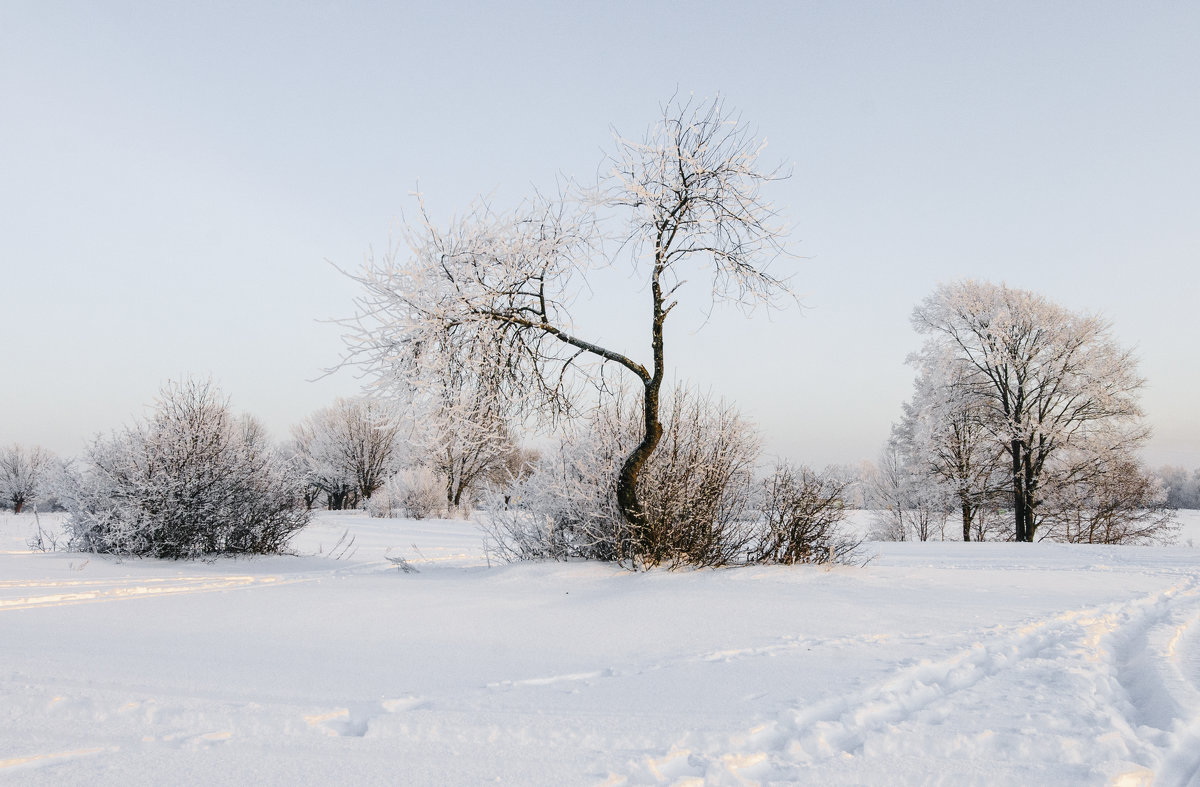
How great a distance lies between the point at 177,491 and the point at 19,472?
47994mm

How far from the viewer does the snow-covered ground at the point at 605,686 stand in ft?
8.24

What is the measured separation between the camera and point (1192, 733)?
2.83 m

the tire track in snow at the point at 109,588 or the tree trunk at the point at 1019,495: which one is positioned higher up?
the tree trunk at the point at 1019,495

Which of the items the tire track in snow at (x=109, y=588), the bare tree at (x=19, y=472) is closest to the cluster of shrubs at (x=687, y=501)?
the tire track in snow at (x=109, y=588)

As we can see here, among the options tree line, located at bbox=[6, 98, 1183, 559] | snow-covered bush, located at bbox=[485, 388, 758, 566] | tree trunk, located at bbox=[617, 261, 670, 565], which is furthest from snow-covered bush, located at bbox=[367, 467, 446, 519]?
tree trunk, located at bbox=[617, 261, 670, 565]

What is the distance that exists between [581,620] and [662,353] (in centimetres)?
399

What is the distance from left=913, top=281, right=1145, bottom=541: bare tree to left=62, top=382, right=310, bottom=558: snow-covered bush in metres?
18.9

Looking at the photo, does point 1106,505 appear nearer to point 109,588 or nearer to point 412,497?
point 109,588

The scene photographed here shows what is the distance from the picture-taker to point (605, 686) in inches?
137

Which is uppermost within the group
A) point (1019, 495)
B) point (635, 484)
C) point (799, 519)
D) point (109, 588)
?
point (635, 484)

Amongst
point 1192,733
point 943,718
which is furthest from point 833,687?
point 1192,733

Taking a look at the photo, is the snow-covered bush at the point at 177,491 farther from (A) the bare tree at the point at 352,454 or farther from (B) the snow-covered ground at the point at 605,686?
(A) the bare tree at the point at 352,454

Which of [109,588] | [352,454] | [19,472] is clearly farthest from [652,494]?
[19,472]

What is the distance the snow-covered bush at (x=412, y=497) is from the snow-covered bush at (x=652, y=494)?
70.6 feet
